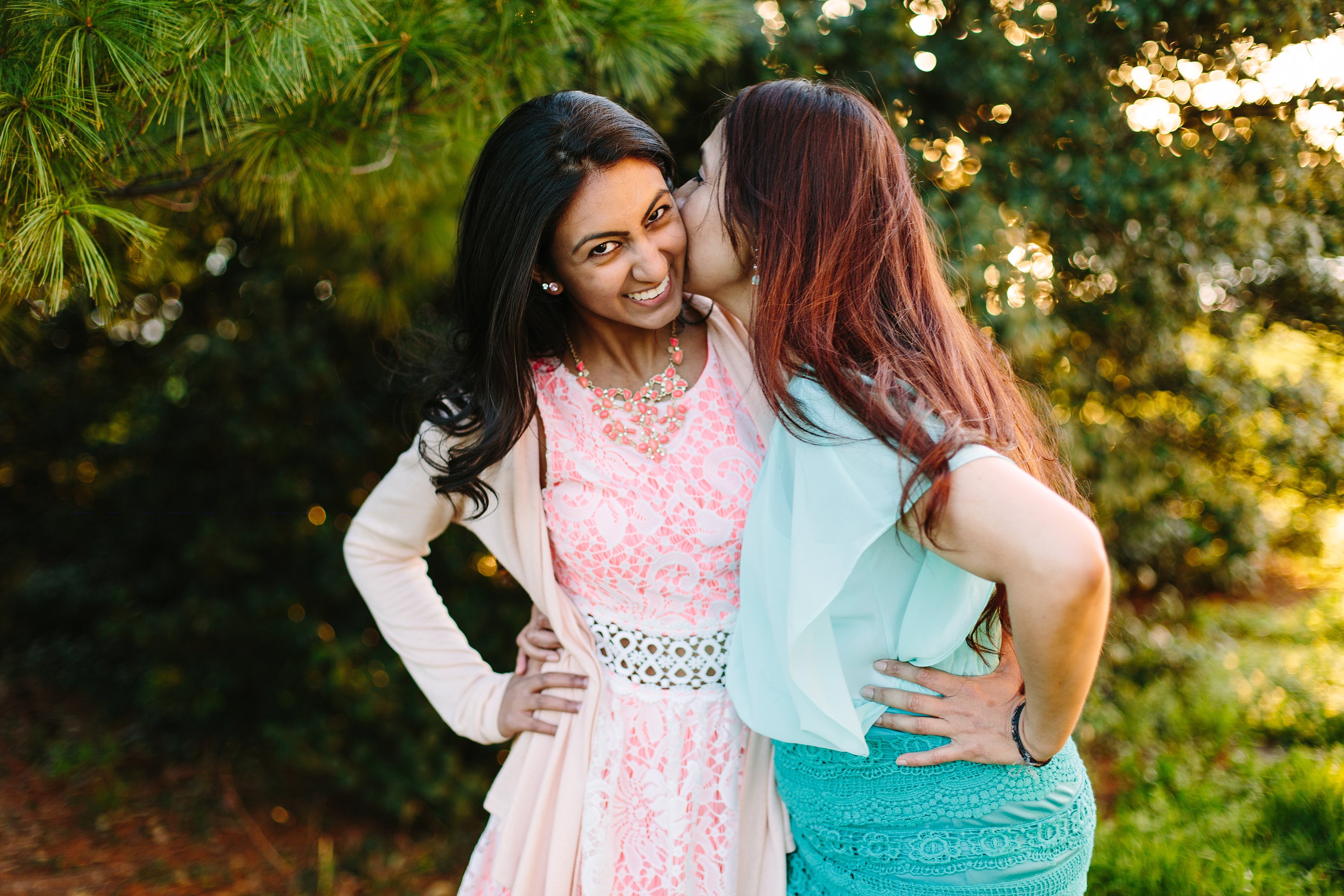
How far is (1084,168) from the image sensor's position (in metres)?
2.46

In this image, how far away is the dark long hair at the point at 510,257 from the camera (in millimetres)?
1486

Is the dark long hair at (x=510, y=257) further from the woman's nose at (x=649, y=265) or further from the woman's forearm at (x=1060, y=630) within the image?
the woman's forearm at (x=1060, y=630)

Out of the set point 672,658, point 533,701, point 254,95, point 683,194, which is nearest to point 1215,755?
point 672,658

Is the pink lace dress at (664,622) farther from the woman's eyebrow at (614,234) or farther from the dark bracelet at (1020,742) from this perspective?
the dark bracelet at (1020,742)

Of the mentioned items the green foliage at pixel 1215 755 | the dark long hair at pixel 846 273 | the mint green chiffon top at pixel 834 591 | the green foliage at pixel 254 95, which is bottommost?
the green foliage at pixel 1215 755

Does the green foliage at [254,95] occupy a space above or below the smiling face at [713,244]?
above

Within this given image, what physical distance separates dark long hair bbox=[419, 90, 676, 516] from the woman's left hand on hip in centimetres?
76

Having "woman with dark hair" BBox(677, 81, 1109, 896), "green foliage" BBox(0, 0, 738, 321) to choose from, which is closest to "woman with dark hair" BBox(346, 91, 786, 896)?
"woman with dark hair" BBox(677, 81, 1109, 896)

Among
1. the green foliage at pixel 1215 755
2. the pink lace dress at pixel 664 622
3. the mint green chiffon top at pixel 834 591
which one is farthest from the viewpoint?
the green foliage at pixel 1215 755

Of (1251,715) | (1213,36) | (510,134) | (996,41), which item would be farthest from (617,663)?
(1251,715)

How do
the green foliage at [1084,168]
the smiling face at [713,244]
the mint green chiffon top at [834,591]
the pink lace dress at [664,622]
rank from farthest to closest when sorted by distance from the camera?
1. the green foliage at [1084,168]
2. the pink lace dress at [664,622]
3. the smiling face at [713,244]
4. the mint green chiffon top at [834,591]

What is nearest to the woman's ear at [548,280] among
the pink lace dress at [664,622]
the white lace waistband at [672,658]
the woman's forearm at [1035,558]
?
the pink lace dress at [664,622]

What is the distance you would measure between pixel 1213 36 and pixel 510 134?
A: 192 centimetres

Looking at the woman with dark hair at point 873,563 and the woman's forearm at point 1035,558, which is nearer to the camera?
the woman's forearm at point 1035,558
